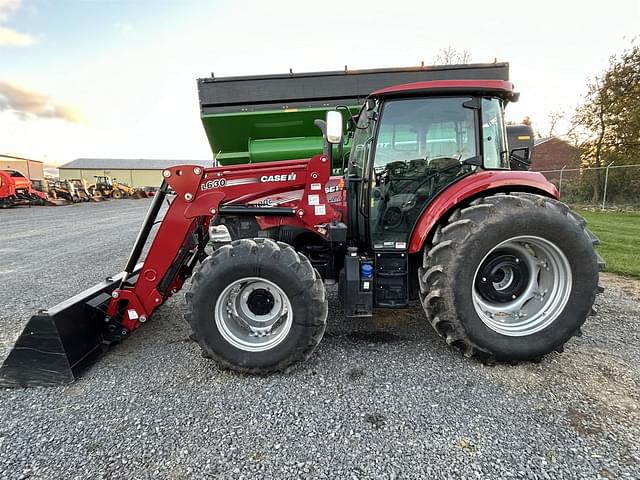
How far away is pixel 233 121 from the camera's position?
208 inches

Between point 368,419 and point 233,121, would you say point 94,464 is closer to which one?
point 368,419

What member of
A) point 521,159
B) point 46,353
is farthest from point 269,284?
point 521,159

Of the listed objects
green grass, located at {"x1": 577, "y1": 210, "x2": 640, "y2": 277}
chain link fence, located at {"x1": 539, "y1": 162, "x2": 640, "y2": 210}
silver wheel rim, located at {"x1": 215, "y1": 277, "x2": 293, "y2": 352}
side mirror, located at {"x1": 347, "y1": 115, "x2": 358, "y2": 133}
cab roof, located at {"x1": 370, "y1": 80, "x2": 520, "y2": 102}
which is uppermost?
cab roof, located at {"x1": 370, "y1": 80, "x2": 520, "y2": 102}

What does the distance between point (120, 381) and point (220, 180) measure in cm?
176

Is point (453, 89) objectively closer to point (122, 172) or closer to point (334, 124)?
point (334, 124)

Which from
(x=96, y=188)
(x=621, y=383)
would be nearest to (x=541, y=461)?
(x=621, y=383)

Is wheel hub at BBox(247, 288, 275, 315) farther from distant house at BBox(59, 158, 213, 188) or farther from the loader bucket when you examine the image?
distant house at BBox(59, 158, 213, 188)

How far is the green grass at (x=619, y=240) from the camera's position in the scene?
5.64 m

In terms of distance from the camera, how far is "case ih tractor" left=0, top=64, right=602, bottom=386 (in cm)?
257

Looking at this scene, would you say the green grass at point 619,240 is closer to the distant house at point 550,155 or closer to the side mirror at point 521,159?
the side mirror at point 521,159

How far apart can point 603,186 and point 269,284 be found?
17.9 metres

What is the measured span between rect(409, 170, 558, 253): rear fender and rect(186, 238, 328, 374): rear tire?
3.21ft

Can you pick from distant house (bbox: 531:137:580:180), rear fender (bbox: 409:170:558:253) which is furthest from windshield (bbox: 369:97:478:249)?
distant house (bbox: 531:137:580:180)

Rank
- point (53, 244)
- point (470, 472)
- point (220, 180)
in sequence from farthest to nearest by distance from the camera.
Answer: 1. point (53, 244)
2. point (220, 180)
3. point (470, 472)
